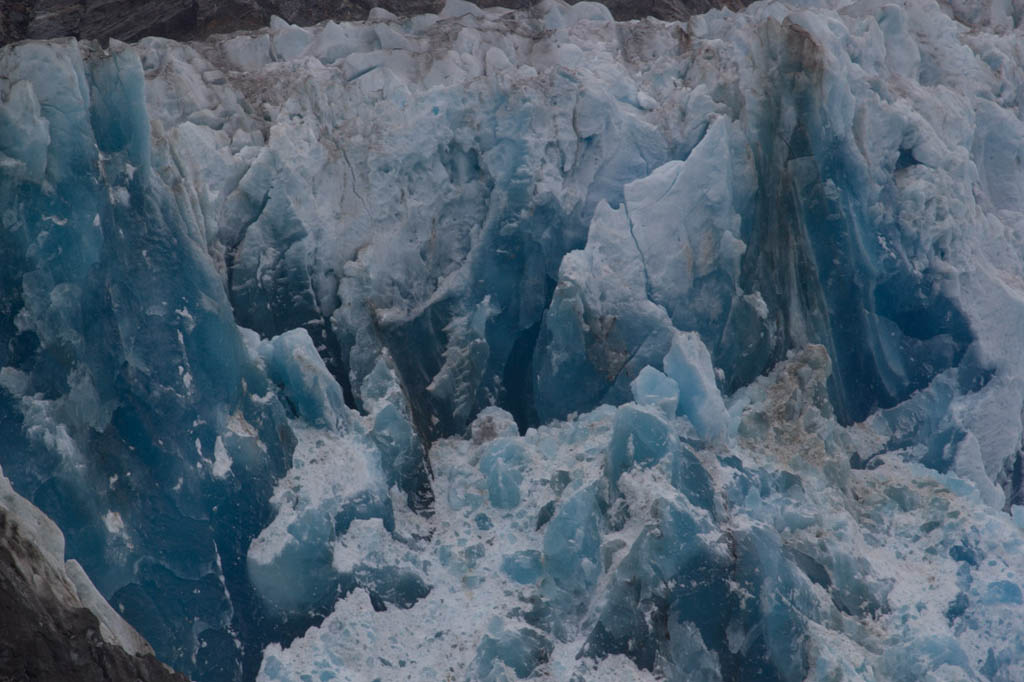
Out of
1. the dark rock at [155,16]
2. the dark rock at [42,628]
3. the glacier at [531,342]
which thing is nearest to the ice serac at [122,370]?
the glacier at [531,342]

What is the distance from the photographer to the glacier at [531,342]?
26.9 feet

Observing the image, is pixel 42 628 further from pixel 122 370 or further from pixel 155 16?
pixel 155 16

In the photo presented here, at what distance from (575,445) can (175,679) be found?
3.86m

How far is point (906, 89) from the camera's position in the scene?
11.9 metres

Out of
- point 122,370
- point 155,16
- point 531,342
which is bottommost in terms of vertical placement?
point 531,342

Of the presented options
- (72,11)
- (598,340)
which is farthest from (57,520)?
(72,11)

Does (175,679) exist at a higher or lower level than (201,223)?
lower

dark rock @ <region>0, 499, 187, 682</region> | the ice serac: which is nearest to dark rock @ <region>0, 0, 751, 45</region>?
the ice serac

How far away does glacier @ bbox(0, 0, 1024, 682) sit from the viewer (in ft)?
26.9

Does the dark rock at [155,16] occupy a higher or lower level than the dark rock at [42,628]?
lower

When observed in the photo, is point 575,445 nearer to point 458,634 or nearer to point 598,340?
point 598,340

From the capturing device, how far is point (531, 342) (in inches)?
419

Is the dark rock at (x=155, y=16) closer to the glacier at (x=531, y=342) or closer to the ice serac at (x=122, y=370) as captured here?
the glacier at (x=531, y=342)

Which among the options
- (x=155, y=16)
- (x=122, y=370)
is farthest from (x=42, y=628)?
(x=155, y=16)
